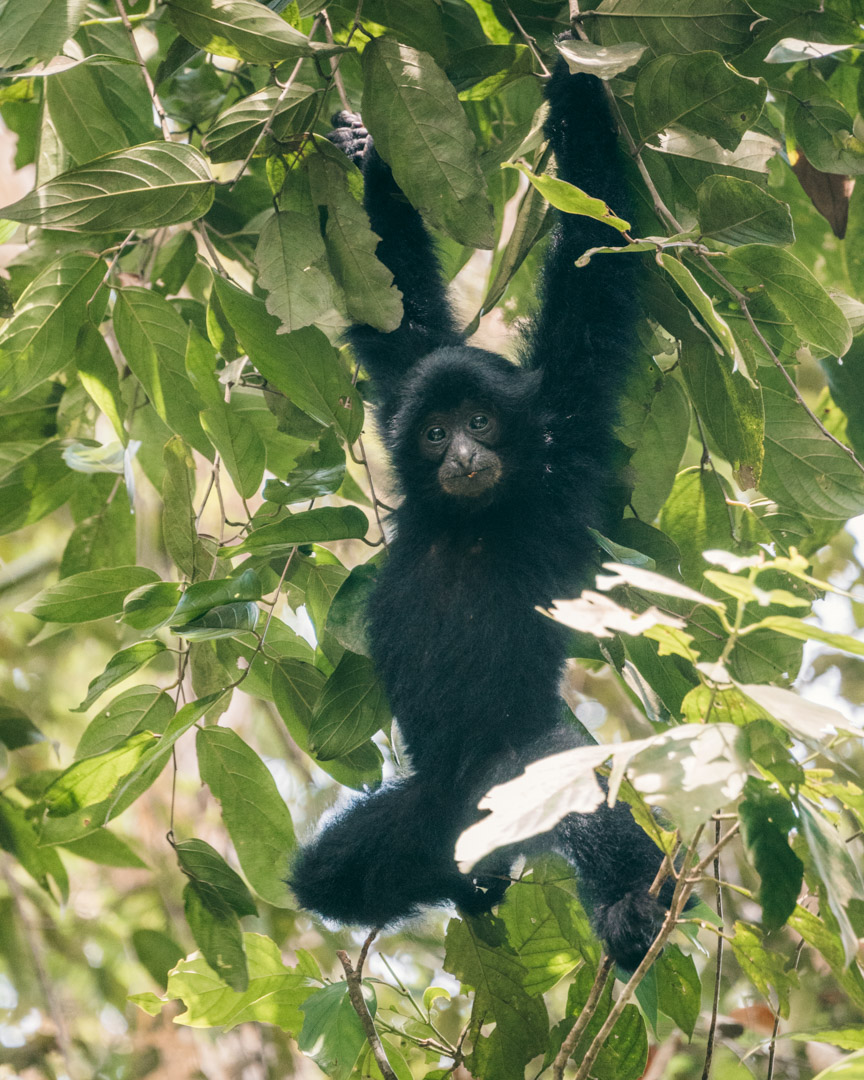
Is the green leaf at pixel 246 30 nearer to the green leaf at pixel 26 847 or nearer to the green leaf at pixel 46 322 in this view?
the green leaf at pixel 46 322

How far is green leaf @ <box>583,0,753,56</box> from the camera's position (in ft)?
7.61

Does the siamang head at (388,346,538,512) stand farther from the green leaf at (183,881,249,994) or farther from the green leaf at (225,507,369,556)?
the green leaf at (183,881,249,994)

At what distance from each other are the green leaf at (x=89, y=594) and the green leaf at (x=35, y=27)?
3.85ft

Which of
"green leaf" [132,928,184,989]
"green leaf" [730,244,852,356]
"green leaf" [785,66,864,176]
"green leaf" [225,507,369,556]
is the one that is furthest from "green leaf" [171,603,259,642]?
"green leaf" [132,928,184,989]

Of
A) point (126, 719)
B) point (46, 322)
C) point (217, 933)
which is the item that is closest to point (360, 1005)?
point (217, 933)

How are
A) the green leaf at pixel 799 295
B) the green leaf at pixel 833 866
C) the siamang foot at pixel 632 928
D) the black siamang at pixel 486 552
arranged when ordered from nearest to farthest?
the green leaf at pixel 833 866 < the green leaf at pixel 799 295 < the siamang foot at pixel 632 928 < the black siamang at pixel 486 552

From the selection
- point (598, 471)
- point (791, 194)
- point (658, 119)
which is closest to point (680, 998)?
point (598, 471)

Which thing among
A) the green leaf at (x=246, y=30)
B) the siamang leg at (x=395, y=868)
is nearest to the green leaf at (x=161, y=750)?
the siamang leg at (x=395, y=868)

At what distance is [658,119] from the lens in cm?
227

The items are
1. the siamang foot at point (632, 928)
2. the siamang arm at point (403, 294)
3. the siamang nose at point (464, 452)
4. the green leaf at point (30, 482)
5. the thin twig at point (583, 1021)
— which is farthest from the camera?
the siamang arm at point (403, 294)

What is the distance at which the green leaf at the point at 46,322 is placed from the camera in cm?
257

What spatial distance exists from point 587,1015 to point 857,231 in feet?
8.12

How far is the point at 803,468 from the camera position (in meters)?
2.53

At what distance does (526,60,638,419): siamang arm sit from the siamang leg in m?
1.25
